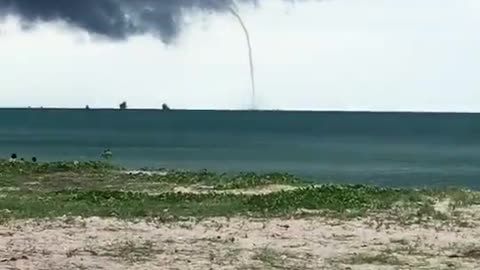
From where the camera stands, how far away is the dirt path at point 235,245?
17.4 meters

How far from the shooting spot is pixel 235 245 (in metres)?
19.2

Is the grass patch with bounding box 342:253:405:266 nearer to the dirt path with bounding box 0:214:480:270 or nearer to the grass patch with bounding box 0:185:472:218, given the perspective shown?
the dirt path with bounding box 0:214:480:270

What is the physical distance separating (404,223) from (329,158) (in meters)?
62.8

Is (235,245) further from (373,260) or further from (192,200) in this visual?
(192,200)

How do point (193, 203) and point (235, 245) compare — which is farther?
point (193, 203)

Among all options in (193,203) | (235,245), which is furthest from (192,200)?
(235,245)

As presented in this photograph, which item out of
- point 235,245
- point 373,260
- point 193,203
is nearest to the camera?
point 373,260

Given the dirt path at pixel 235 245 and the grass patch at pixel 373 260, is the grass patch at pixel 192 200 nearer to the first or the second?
the dirt path at pixel 235 245

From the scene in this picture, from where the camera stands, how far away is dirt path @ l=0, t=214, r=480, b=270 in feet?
57.0

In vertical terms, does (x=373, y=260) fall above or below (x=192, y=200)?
below

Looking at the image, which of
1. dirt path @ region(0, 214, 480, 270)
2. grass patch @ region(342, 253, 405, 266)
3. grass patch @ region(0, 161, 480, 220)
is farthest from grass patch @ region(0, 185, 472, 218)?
grass patch @ region(342, 253, 405, 266)

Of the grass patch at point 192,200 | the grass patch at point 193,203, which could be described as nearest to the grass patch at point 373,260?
the grass patch at point 192,200

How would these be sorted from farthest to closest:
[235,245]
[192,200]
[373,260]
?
[192,200] → [235,245] → [373,260]

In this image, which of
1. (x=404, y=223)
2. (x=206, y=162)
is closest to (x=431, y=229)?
(x=404, y=223)
